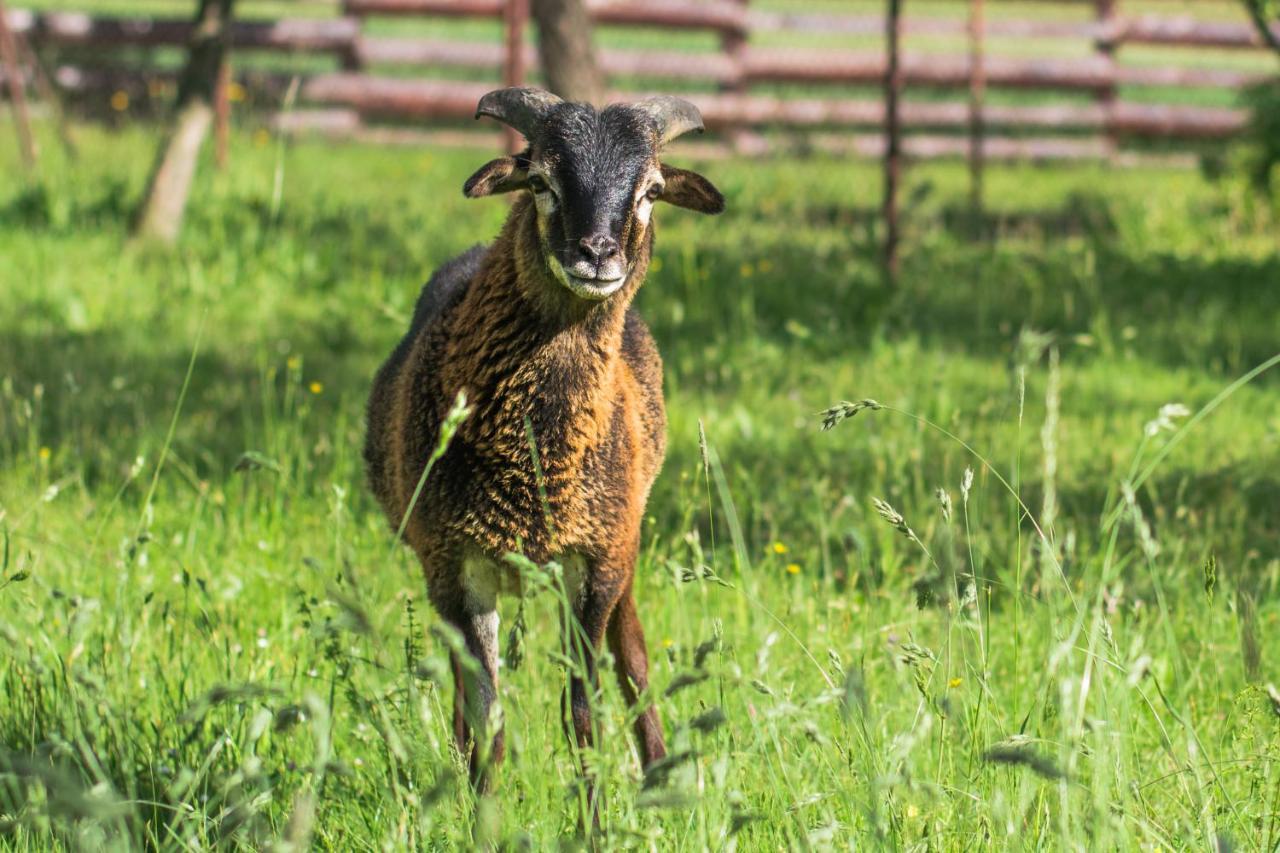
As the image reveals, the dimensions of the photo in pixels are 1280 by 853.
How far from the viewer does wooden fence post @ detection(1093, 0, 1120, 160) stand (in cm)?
1600

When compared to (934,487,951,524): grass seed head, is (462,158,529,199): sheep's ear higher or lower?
higher

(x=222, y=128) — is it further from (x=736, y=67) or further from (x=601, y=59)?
(x=736, y=67)

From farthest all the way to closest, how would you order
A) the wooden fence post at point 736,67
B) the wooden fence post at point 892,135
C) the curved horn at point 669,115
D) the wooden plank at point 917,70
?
the wooden plank at point 917,70, the wooden fence post at point 736,67, the wooden fence post at point 892,135, the curved horn at point 669,115

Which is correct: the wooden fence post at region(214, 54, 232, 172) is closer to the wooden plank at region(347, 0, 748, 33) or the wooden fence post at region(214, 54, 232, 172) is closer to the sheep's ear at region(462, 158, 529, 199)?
the wooden plank at region(347, 0, 748, 33)

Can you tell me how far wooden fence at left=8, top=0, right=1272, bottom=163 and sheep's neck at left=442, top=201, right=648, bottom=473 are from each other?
1169 centimetres

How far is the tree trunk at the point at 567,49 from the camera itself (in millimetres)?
11109

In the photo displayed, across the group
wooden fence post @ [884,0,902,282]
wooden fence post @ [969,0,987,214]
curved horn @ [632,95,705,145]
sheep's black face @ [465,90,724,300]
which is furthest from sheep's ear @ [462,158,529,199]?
wooden fence post @ [969,0,987,214]

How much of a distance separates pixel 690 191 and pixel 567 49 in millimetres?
7511

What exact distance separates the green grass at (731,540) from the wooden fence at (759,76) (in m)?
3.61

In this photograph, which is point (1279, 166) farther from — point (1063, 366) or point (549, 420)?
point (549, 420)

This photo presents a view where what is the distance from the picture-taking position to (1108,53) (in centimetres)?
1642

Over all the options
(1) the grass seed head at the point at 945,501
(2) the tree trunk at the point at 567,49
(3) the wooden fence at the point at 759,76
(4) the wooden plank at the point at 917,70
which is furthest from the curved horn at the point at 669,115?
(4) the wooden plank at the point at 917,70

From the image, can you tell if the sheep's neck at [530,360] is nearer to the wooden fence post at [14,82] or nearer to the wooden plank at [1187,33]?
the wooden fence post at [14,82]

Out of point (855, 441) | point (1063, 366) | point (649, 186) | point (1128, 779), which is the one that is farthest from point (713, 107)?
point (1128, 779)
